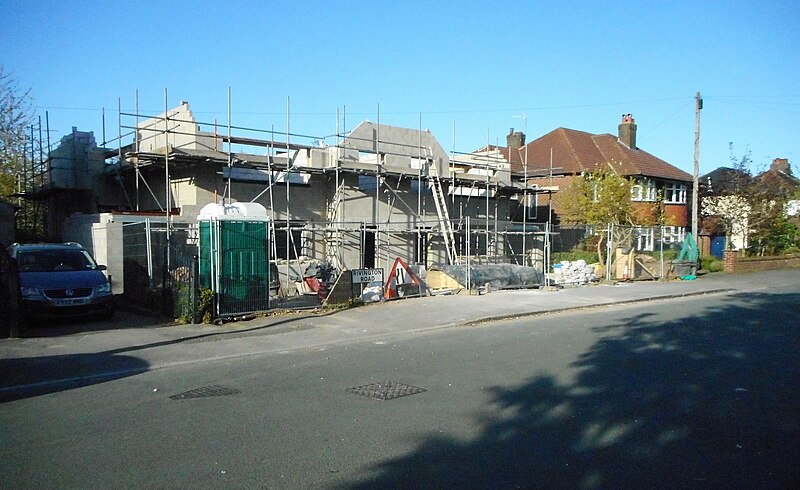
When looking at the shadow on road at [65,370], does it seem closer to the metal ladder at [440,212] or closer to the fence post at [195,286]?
the fence post at [195,286]

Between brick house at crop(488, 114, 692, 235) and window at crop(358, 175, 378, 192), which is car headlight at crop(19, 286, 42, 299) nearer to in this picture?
window at crop(358, 175, 378, 192)

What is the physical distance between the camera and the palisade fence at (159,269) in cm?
1363

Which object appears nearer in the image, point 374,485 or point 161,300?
point 374,485

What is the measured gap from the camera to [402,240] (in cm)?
2459

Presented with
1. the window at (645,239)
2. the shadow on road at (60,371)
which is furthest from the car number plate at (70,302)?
the window at (645,239)

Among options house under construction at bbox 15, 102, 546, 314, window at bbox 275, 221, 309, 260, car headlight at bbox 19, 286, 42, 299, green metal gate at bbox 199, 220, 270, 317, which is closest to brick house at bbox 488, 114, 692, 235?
house under construction at bbox 15, 102, 546, 314

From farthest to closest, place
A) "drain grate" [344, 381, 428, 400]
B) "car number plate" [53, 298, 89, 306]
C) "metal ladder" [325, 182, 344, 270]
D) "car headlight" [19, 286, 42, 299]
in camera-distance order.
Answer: "metal ladder" [325, 182, 344, 270], "car number plate" [53, 298, 89, 306], "car headlight" [19, 286, 42, 299], "drain grate" [344, 381, 428, 400]

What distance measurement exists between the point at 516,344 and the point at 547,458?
6.05 m

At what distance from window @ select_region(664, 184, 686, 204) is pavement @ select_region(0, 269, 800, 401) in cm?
2154

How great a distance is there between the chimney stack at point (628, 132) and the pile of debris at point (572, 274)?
2074 centimetres

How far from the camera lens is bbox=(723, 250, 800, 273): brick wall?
32281 millimetres

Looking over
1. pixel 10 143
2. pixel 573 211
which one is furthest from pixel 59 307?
pixel 573 211

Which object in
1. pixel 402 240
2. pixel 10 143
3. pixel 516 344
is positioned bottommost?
pixel 516 344

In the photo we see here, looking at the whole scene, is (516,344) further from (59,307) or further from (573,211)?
(573,211)
